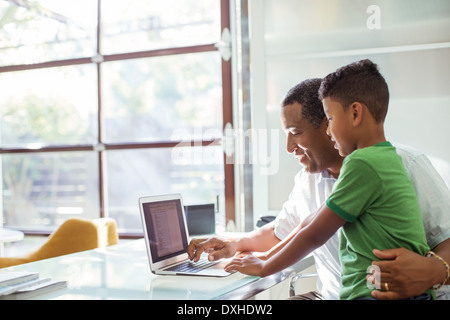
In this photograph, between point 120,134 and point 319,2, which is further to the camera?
point 120,134

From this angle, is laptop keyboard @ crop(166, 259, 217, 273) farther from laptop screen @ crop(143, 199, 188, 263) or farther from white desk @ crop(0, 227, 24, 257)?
white desk @ crop(0, 227, 24, 257)

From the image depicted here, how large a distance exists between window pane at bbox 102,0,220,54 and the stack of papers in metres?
2.39

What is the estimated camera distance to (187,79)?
12.2ft

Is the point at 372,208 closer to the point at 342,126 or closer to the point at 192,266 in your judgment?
the point at 342,126

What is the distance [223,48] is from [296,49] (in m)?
0.53

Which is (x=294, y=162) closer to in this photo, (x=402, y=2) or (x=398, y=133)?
(x=398, y=133)

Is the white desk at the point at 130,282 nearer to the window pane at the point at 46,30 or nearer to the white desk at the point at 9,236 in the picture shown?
the white desk at the point at 9,236

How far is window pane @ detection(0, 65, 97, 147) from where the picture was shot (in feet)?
12.9

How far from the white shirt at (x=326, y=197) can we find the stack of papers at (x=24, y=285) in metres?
0.87

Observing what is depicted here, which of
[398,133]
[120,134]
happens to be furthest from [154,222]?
[120,134]

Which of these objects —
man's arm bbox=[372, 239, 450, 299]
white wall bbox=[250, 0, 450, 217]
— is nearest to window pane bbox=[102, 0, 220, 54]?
white wall bbox=[250, 0, 450, 217]

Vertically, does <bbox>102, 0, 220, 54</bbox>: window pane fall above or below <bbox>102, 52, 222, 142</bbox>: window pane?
above
